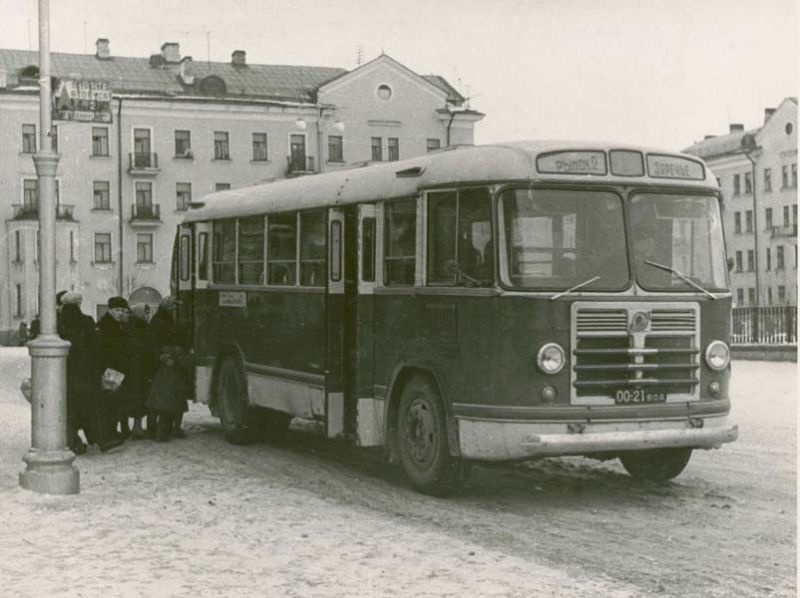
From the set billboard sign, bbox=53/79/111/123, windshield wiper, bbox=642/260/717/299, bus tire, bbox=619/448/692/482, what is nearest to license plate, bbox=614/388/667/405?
windshield wiper, bbox=642/260/717/299

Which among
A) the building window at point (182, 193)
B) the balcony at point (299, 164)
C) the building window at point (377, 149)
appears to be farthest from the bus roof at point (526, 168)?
the building window at point (182, 193)

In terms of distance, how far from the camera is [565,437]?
1048 cm

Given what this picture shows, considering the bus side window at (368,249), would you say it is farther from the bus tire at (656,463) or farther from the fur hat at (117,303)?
the fur hat at (117,303)

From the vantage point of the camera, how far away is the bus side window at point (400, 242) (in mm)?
11609

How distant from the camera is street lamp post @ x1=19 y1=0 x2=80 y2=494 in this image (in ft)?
36.6

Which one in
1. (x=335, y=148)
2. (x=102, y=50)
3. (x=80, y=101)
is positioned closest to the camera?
(x=80, y=101)

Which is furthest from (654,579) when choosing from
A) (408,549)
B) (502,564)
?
(408,549)

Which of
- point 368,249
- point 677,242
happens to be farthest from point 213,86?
point 677,242

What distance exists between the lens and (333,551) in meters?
8.70

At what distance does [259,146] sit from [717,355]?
199ft

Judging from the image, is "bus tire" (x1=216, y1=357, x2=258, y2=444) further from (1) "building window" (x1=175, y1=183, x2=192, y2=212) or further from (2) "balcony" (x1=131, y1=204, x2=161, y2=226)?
(1) "building window" (x1=175, y1=183, x2=192, y2=212)

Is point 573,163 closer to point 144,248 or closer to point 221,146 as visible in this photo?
point 144,248

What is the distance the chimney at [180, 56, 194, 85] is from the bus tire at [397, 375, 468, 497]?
60.8 m

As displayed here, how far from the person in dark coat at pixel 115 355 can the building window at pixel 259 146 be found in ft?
183
